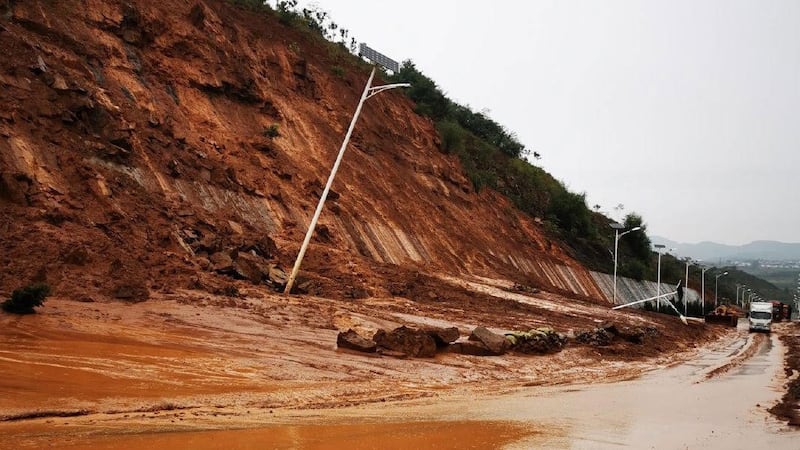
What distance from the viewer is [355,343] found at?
11.6m

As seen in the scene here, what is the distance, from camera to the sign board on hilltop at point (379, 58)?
59509 millimetres

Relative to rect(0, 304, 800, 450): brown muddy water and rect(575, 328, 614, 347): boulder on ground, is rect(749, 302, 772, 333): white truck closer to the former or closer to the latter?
rect(575, 328, 614, 347): boulder on ground

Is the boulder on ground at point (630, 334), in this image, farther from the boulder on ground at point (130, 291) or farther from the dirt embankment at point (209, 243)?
the boulder on ground at point (130, 291)

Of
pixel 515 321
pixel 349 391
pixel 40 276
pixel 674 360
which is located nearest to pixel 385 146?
pixel 515 321

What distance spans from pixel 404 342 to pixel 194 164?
11.3 metres

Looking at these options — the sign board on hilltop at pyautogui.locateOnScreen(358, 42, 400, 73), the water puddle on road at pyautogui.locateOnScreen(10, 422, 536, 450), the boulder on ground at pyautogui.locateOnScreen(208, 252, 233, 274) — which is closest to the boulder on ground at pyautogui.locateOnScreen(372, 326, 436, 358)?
the water puddle on road at pyautogui.locateOnScreen(10, 422, 536, 450)

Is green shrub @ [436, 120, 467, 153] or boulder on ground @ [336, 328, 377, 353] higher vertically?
green shrub @ [436, 120, 467, 153]

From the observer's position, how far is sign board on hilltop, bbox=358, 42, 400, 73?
195ft

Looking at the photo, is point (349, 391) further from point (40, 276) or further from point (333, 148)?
point (333, 148)

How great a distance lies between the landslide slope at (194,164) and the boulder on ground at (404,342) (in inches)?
175

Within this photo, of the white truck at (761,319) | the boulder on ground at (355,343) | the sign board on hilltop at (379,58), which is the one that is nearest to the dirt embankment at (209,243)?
the boulder on ground at (355,343)

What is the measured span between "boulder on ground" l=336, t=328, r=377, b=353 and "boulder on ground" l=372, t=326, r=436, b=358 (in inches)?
12.5

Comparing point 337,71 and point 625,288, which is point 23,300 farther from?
point 625,288

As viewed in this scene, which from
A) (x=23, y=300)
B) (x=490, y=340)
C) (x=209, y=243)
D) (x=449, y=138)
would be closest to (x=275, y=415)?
(x=23, y=300)
